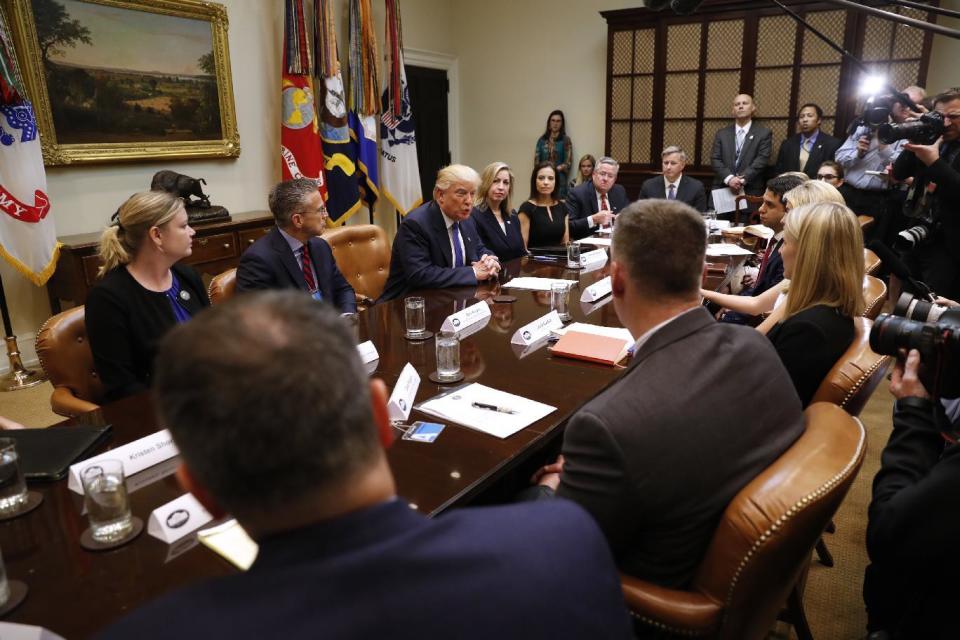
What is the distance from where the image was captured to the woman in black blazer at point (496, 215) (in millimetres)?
3852

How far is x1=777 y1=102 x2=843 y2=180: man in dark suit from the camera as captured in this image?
5.56 m

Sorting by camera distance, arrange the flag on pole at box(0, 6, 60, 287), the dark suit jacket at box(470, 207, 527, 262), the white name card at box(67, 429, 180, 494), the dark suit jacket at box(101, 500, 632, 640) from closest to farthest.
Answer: the dark suit jacket at box(101, 500, 632, 640), the white name card at box(67, 429, 180, 494), the flag on pole at box(0, 6, 60, 287), the dark suit jacket at box(470, 207, 527, 262)

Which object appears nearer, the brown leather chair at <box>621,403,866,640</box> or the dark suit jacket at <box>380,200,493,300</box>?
the brown leather chair at <box>621,403,866,640</box>

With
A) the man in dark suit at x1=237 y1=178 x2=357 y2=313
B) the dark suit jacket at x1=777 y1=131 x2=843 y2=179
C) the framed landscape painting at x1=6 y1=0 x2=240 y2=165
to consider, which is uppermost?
the framed landscape painting at x1=6 y1=0 x2=240 y2=165

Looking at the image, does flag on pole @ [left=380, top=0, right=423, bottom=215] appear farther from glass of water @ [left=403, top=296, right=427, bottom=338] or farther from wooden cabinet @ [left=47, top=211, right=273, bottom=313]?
glass of water @ [left=403, top=296, right=427, bottom=338]

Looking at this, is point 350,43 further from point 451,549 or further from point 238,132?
point 451,549

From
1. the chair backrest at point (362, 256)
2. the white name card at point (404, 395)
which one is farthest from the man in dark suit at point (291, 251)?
the white name card at point (404, 395)

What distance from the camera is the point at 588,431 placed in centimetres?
107

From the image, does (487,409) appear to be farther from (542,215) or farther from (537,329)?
(542,215)

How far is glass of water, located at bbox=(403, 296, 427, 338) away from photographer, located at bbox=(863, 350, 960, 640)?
1.34 m

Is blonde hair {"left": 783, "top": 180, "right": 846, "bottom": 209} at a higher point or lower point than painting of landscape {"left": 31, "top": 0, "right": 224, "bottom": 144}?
lower

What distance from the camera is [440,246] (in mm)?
3199

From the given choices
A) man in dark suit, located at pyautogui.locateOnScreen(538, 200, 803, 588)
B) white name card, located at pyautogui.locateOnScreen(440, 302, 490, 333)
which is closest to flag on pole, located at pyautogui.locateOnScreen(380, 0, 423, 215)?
white name card, located at pyautogui.locateOnScreen(440, 302, 490, 333)

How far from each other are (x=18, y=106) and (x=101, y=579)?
3.57 meters
